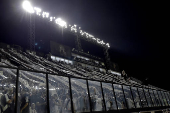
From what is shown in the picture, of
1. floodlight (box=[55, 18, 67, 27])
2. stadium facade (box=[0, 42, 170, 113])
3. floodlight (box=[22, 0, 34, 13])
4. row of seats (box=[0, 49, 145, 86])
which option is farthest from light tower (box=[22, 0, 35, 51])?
stadium facade (box=[0, 42, 170, 113])

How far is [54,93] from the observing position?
6.88m

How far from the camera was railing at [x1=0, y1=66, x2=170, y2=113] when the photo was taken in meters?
5.47

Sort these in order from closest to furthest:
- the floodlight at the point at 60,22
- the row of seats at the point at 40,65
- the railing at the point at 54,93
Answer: the railing at the point at 54,93
the row of seats at the point at 40,65
the floodlight at the point at 60,22

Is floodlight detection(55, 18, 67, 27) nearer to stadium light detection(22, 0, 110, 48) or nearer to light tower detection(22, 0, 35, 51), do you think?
stadium light detection(22, 0, 110, 48)

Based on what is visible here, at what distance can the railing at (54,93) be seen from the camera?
18.0 ft

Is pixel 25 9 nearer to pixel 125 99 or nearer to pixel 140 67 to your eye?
pixel 125 99

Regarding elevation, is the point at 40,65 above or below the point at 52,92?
above

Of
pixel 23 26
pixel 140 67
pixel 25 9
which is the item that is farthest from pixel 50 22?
pixel 140 67

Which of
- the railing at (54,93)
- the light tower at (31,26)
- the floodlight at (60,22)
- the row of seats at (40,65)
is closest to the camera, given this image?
the railing at (54,93)

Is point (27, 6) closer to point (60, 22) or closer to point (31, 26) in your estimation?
point (60, 22)

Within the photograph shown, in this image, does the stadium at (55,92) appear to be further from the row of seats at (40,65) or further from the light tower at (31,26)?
the light tower at (31,26)

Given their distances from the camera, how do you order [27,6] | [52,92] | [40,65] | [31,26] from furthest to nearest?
[31,26]
[27,6]
[40,65]
[52,92]

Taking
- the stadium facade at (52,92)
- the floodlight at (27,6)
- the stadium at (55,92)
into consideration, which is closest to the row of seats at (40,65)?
the stadium at (55,92)

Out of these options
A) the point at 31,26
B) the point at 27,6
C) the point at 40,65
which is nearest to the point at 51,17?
the point at 27,6
